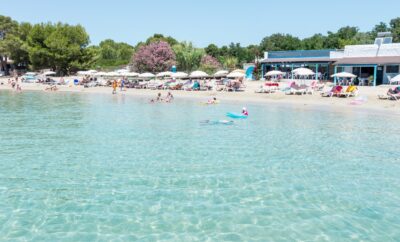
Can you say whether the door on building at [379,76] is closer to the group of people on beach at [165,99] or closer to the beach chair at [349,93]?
the beach chair at [349,93]

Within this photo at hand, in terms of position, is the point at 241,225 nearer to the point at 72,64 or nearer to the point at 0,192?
the point at 0,192

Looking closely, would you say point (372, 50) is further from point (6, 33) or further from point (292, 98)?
point (6, 33)

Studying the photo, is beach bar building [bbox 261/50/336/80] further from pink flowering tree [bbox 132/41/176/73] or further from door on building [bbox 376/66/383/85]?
pink flowering tree [bbox 132/41/176/73]

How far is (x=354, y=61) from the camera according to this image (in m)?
33.8

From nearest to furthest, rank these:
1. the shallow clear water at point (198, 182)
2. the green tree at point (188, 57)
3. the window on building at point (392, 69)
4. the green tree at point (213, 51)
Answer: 1. the shallow clear water at point (198, 182)
2. the window on building at point (392, 69)
3. the green tree at point (188, 57)
4. the green tree at point (213, 51)

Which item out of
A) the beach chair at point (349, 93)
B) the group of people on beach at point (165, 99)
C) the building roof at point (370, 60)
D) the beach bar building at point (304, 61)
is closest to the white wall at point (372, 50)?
the building roof at point (370, 60)

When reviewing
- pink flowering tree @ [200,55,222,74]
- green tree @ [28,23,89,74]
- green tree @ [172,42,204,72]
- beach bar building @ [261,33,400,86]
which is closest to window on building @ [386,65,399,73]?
beach bar building @ [261,33,400,86]

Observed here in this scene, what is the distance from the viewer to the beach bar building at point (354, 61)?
32.2 m

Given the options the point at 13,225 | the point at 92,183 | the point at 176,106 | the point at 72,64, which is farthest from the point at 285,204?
the point at 72,64

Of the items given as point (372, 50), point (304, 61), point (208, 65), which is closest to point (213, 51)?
point (208, 65)

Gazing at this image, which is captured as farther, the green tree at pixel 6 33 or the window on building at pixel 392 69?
the green tree at pixel 6 33

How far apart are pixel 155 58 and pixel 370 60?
2597 centimetres

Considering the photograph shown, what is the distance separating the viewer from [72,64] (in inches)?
2078

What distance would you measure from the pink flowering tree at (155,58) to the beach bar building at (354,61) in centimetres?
1343
